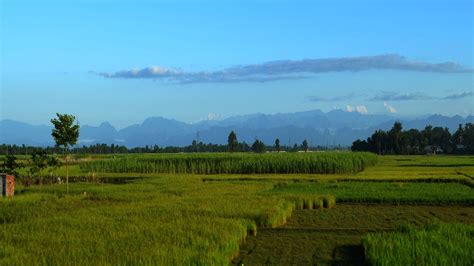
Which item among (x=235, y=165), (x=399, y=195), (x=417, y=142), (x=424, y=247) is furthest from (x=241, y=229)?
(x=417, y=142)

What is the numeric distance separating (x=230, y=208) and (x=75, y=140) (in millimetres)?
13355

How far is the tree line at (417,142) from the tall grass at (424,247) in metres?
105

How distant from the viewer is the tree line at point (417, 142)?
388 ft

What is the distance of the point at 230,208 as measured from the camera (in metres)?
18.1

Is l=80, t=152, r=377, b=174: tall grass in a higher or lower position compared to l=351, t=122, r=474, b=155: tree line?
lower

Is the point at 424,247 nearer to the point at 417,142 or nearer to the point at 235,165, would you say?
the point at 235,165

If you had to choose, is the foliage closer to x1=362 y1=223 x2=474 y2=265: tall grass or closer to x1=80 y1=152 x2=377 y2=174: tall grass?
x1=362 y1=223 x2=474 y2=265: tall grass

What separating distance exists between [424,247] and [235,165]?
4471cm

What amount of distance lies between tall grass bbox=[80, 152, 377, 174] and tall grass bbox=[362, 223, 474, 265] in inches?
1570

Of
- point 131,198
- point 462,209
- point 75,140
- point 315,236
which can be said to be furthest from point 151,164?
point 315,236

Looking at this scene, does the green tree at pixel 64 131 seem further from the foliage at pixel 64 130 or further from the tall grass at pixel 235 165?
the tall grass at pixel 235 165

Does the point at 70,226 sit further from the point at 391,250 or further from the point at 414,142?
the point at 414,142

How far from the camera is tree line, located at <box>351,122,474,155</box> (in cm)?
11831

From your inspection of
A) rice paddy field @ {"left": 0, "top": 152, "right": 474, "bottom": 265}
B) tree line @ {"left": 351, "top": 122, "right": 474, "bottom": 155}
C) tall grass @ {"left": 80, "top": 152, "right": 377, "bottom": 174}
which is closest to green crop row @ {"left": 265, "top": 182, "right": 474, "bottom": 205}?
rice paddy field @ {"left": 0, "top": 152, "right": 474, "bottom": 265}
